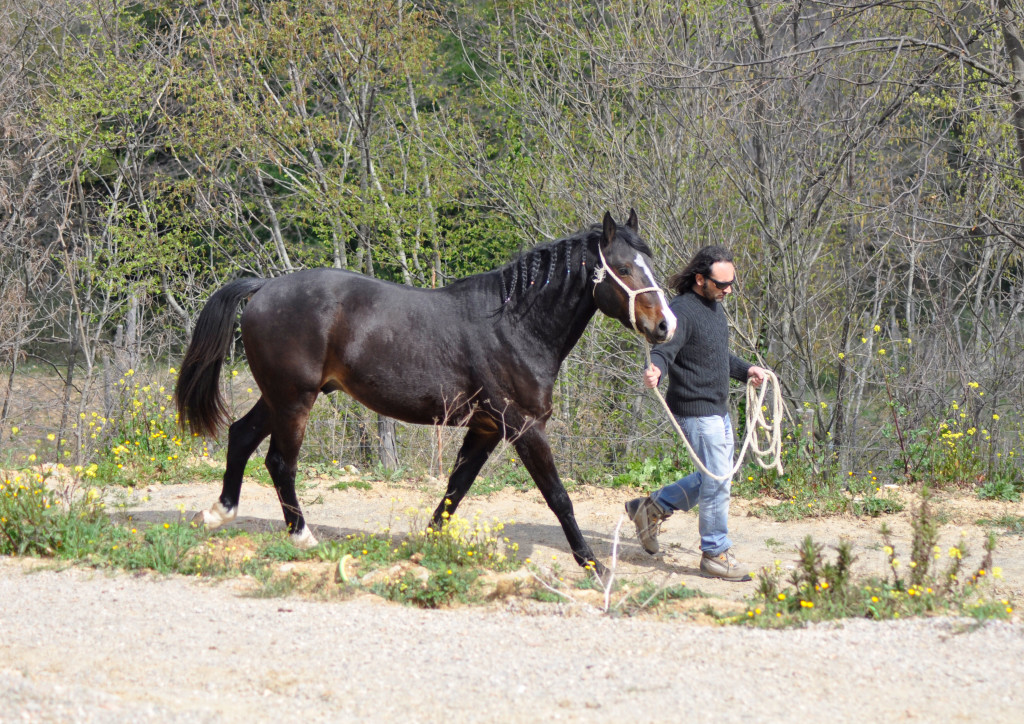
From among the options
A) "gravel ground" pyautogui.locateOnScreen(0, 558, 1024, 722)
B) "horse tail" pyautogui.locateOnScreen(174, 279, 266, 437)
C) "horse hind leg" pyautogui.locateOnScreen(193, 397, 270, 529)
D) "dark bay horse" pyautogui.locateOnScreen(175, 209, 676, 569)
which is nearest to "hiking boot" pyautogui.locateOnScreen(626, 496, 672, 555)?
"dark bay horse" pyautogui.locateOnScreen(175, 209, 676, 569)

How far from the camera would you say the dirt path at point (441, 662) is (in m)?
3.53

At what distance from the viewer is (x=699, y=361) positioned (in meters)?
6.01

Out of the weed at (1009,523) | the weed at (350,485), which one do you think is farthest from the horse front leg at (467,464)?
the weed at (1009,523)

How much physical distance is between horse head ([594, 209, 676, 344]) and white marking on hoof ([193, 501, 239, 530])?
9.41 feet

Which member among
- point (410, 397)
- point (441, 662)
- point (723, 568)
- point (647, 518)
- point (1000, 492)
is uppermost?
point (410, 397)

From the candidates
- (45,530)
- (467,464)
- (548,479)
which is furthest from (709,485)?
(45,530)

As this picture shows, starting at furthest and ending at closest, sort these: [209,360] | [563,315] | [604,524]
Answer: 1. [604,524]
2. [209,360]
3. [563,315]

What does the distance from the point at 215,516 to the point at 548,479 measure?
2307 mm

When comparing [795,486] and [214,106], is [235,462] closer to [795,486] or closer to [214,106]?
[795,486]

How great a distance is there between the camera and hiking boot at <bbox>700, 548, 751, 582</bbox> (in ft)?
19.9

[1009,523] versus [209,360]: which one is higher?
[209,360]

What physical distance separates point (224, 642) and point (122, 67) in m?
12.0

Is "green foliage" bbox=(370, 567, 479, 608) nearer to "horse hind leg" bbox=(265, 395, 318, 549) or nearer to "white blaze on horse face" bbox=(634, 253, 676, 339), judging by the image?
"horse hind leg" bbox=(265, 395, 318, 549)

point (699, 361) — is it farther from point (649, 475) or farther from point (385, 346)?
point (649, 475)
